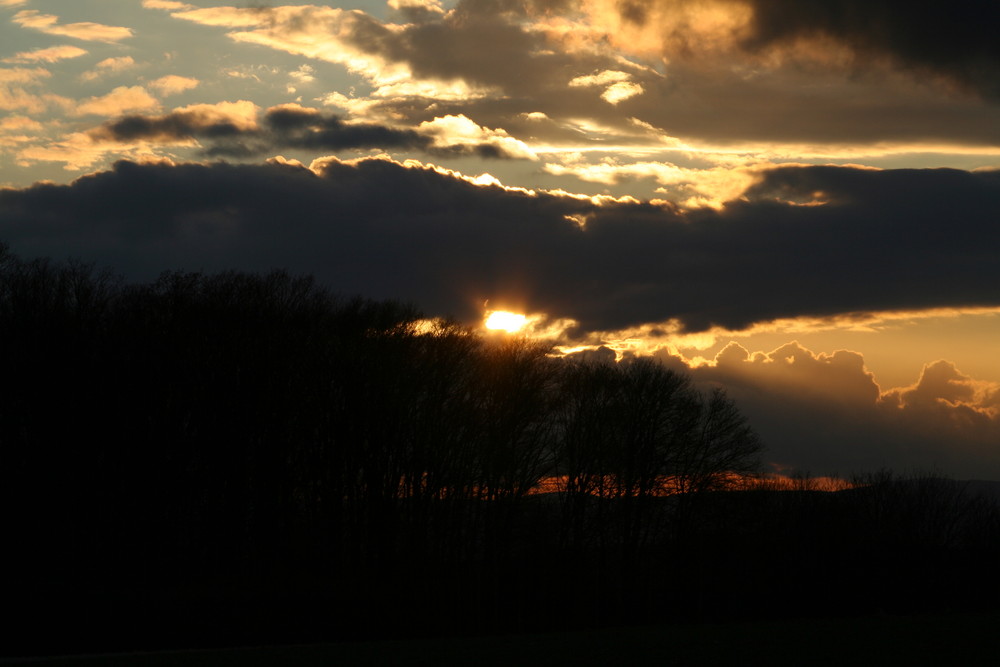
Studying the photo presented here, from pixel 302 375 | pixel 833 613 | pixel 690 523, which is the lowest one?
pixel 833 613

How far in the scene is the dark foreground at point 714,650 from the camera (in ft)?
79.7

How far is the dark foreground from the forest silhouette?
20.2m

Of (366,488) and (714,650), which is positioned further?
(366,488)

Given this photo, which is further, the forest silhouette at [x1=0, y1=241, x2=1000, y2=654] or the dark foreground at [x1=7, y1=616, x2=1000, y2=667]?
the forest silhouette at [x1=0, y1=241, x2=1000, y2=654]

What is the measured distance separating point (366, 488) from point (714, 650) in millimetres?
47334

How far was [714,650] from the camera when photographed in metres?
26.8

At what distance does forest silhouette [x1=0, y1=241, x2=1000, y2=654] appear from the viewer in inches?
2373

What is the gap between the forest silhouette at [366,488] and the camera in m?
60.3

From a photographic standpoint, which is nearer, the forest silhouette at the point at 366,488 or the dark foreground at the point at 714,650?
the dark foreground at the point at 714,650

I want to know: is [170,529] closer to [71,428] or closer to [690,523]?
[71,428]

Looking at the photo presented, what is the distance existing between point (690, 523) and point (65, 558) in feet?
144

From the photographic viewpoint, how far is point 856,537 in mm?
80438

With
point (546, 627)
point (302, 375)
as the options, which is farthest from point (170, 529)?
point (546, 627)

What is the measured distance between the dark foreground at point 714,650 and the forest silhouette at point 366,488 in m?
20.2
